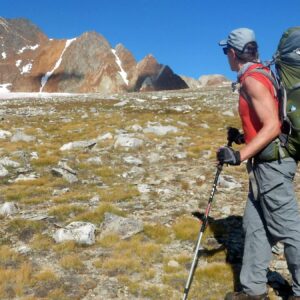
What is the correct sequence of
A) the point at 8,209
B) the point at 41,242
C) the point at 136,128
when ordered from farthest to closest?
the point at 136,128, the point at 8,209, the point at 41,242

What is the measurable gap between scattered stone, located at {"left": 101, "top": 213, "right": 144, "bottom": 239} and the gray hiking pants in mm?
3421

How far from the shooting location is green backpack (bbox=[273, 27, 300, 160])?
6172 mm

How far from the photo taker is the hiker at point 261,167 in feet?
20.4

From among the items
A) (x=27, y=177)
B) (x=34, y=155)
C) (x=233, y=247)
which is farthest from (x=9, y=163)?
(x=233, y=247)

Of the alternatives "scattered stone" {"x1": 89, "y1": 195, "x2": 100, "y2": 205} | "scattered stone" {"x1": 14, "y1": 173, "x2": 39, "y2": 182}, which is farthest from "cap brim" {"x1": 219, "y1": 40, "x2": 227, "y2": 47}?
"scattered stone" {"x1": 14, "y1": 173, "x2": 39, "y2": 182}

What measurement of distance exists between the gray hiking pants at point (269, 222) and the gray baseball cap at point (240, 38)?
5.59 feet

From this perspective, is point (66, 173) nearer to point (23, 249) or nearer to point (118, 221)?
point (118, 221)

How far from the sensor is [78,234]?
9484 mm

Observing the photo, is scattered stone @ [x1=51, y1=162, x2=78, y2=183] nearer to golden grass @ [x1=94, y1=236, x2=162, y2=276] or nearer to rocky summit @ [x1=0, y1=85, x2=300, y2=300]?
rocky summit @ [x1=0, y1=85, x2=300, y2=300]

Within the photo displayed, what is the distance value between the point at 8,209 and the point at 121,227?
298cm

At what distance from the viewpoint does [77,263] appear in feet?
27.8

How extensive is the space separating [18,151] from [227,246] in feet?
36.6

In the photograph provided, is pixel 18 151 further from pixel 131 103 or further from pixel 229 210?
pixel 131 103

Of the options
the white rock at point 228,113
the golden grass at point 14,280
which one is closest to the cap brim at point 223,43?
the golden grass at point 14,280
